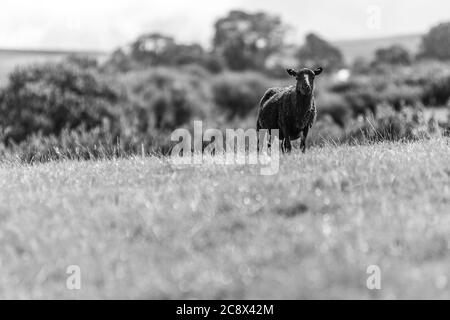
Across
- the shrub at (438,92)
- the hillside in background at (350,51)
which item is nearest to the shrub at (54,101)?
the shrub at (438,92)

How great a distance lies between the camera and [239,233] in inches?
290

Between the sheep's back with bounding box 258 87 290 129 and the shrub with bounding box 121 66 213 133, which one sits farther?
the shrub with bounding box 121 66 213 133

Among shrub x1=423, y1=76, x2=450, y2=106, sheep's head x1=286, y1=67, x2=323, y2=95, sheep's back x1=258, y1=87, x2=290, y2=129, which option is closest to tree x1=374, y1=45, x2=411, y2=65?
shrub x1=423, y1=76, x2=450, y2=106

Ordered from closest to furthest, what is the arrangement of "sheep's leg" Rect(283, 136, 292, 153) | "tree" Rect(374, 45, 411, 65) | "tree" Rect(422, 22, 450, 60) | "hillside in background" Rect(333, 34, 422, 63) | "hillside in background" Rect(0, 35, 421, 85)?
"sheep's leg" Rect(283, 136, 292, 153), "tree" Rect(422, 22, 450, 60), "tree" Rect(374, 45, 411, 65), "hillside in background" Rect(0, 35, 421, 85), "hillside in background" Rect(333, 34, 422, 63)

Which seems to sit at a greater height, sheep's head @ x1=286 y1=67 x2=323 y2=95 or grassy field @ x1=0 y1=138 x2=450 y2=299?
sheep's head @ x1=286 y1=67 x2=323 y2=95

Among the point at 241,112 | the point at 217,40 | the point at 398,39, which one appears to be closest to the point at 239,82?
the point at 241,112

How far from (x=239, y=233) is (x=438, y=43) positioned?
297 feet

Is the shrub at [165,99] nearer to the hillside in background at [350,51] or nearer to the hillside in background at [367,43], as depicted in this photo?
the hillside in background at [350,51]

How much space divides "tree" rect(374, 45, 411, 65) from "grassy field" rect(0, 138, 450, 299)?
271 ft

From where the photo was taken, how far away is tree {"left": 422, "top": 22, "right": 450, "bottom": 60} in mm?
88562

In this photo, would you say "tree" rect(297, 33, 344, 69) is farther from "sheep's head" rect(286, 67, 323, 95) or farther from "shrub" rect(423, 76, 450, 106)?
"sheep's head" rect(286, 67, 323, 95)

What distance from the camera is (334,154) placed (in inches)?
437

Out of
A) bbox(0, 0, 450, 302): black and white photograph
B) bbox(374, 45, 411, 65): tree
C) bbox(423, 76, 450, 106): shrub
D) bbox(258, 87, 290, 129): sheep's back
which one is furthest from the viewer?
bbox(374, 45, 411, 65): tree

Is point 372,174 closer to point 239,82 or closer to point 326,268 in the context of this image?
point 326,268
